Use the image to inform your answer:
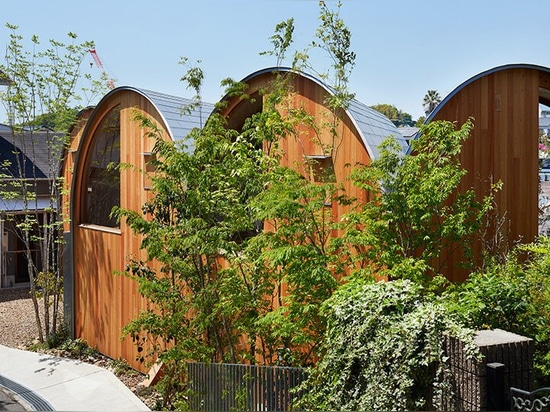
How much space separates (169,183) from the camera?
7191 millimetres

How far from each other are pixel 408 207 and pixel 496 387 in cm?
264

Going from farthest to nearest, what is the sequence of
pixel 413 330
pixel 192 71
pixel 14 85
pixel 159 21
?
pixel 14 85, pixel 192 71, pixel 159 21, pixel 413 330

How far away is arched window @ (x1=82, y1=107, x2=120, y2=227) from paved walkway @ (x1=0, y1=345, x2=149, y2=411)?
2714 millimetres

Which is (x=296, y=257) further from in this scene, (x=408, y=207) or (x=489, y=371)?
(x=489, y=371)

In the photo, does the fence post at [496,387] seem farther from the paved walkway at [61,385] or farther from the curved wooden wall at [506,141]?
the paved walkway at [61,385]

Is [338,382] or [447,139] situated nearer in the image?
[338,382]

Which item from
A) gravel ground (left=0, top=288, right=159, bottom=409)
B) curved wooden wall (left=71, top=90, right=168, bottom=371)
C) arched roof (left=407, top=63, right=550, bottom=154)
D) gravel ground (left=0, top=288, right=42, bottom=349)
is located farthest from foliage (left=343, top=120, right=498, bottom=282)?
gravel ground (left=0, top=288, right=42, bottom=349)

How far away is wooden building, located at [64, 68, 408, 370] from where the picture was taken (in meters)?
9.14

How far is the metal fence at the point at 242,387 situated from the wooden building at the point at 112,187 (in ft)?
9.69

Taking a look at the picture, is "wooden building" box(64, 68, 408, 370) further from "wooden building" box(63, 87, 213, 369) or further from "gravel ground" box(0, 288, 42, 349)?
"gravel ground" box(0, 288, 42, 349)

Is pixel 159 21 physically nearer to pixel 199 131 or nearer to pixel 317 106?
pixel 199 131

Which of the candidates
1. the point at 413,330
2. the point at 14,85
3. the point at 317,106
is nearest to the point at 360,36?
the point at 317,106

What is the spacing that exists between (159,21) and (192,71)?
1.39 m

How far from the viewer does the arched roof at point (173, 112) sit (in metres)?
9.95
